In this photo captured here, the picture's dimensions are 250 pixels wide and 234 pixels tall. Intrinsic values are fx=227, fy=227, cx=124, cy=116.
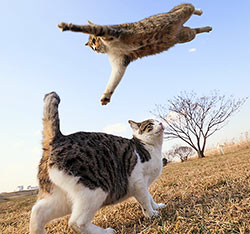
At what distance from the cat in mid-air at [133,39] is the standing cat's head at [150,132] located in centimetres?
60

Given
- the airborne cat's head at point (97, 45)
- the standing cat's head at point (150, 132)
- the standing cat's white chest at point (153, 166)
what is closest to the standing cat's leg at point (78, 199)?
the standing cat's white chest at point (153, 166)

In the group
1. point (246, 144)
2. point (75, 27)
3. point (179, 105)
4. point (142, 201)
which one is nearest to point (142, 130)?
point (142, 201)

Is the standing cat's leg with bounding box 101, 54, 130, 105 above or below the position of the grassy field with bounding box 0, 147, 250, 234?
above

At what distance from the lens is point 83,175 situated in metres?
1.72

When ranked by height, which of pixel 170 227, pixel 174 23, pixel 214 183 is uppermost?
pixel 174 23

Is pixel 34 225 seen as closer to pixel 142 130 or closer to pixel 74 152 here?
pixel 74 152

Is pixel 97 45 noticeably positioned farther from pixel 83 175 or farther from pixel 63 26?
pixel 83 175

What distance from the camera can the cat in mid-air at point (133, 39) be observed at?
8.82ft

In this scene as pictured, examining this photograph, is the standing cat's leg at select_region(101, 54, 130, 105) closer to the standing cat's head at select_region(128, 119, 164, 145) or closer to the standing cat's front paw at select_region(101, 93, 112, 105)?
the standing cat's front paw at select_region(101, 93, 112, 105)

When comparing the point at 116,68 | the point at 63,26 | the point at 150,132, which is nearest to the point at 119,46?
the point at 116,68

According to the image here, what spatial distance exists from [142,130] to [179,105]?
15426mm

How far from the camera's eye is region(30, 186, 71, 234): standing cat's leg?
1709mm

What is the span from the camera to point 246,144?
14320 mm

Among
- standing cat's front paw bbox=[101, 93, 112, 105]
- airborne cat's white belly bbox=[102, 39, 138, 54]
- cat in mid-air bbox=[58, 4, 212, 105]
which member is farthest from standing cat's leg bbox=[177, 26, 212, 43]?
standing cat's front paw bbox=[101, 93, 112, 105]
